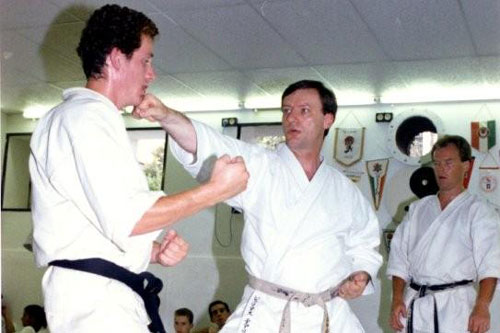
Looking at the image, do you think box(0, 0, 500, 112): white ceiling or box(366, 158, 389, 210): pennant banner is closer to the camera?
box(0, 0, 500, 112): white ceiling

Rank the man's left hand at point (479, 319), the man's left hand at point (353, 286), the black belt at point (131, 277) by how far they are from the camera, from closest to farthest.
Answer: the black belt at point (131, 277) → the man's left hand at point (353, 286) → the man's left hand at point (479, 319)

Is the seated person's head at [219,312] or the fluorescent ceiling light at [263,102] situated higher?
the fluorescent ceiling light at [263,102]

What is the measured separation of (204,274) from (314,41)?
3.05 metres

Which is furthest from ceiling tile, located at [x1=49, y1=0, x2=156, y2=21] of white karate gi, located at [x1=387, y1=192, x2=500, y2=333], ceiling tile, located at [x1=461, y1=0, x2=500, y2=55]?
white karate gi, located at [x1=387, y1=192, x2=500, y2=333]

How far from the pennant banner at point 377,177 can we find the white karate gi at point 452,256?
2092mm

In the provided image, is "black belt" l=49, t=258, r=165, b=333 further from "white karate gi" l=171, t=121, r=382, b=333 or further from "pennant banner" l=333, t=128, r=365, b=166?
"pennant banner" l=333, t=128, r=365, b=166

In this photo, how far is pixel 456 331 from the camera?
3.55 m

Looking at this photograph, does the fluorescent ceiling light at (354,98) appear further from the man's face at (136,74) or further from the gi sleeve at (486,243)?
the man's face at (136,74)

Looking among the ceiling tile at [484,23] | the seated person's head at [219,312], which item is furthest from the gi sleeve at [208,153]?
the seated person's head at [219,312]

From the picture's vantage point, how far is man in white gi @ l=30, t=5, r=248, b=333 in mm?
1432

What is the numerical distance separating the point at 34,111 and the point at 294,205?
5.65 meters

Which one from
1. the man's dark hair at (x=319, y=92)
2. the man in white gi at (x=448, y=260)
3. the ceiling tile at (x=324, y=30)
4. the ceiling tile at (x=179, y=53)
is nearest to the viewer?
the man's dark hair at (x=319, y=92)

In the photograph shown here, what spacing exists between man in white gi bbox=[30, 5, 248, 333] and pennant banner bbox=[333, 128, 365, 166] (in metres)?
4.71

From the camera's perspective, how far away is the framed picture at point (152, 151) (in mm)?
7074
